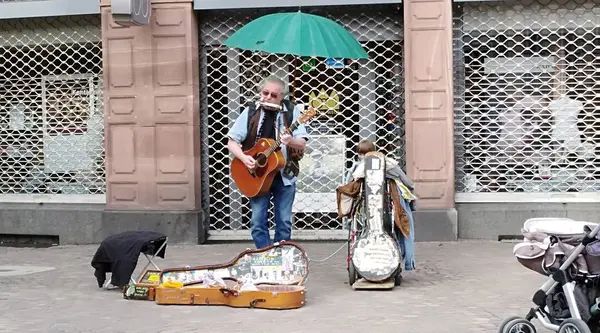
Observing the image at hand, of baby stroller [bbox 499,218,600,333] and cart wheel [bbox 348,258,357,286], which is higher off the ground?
baby stroller [bbox 499,218,600,333]

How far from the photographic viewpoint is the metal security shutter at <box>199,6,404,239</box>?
10.5m

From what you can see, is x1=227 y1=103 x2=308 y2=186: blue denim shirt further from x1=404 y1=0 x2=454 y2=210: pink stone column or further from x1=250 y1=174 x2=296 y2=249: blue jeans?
x1=404 y1=0 x2=454 y2=210: pink stone column

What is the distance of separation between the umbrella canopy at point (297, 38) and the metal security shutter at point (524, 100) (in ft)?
9.67

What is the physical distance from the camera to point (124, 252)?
23.4 feet

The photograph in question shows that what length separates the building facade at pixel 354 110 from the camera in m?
9.98

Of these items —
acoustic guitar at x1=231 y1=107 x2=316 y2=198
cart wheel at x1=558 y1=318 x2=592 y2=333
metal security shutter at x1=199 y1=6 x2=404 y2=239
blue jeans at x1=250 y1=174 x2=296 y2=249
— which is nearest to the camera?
cart wheel at x1=558 y1=318 x2=592 y2=333

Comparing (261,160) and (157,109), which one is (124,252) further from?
(157,109)

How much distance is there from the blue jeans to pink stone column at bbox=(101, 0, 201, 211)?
3.11 metres

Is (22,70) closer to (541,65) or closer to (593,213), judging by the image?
(541,65)

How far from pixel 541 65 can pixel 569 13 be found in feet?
2.20

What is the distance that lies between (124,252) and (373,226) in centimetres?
205

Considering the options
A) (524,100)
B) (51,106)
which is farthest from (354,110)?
(51,106)

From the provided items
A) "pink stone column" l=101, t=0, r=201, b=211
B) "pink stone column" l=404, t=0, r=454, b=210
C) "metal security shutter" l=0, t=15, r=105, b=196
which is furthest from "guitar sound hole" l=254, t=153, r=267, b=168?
"metal security shutter" l=0, t=15, r=105, b=196

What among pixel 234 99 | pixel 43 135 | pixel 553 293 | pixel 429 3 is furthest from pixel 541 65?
pixel 43 135
